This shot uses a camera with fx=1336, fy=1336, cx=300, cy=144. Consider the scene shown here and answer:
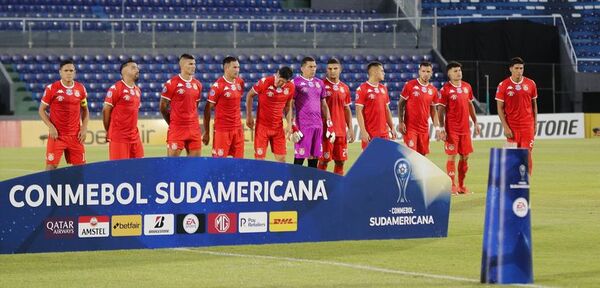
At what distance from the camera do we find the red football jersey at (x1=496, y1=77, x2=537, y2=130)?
→ 20.3 meters

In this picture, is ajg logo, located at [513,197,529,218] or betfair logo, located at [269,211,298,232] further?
betfair logo, located at [269,211,298,232]

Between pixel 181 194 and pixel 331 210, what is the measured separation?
4.94 feet

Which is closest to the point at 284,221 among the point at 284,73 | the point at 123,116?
the point at 284,73

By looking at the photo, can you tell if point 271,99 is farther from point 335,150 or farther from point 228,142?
point 335,150

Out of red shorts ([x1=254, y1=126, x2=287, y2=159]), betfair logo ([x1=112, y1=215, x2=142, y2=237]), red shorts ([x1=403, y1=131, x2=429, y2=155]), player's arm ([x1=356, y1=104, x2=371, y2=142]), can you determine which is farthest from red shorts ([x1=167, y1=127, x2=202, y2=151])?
betfair logo ([x1=112, y1=215, x2=142, y2=237])

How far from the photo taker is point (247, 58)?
42969 mm

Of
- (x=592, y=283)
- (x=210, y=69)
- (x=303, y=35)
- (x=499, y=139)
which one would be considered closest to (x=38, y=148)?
(x=210, y=69)

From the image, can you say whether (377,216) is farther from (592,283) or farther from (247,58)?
(247,58)

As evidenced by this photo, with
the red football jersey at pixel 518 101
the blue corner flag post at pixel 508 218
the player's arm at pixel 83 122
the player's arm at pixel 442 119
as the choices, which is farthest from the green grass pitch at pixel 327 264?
the player's arm at pixel 83 122

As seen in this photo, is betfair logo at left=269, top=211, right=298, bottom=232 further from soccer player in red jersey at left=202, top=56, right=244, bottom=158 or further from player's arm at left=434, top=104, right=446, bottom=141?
player's arm at left=434, top=104, right=446, bottom=141

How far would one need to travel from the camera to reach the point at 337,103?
62.7 feet

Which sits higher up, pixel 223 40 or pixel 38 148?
pixel 223 40

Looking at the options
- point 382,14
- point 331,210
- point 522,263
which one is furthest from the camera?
point 382,14

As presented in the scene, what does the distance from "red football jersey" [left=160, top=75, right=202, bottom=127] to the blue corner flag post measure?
9075mm
